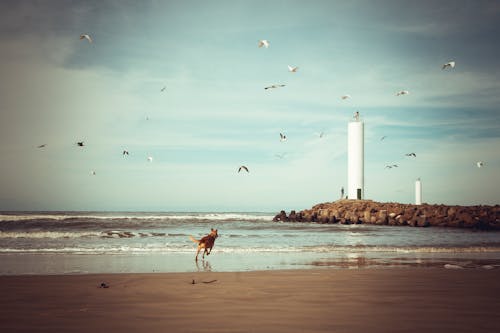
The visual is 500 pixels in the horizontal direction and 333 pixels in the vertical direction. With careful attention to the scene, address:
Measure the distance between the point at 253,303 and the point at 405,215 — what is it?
99.5 feet

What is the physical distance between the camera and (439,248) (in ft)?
50.2

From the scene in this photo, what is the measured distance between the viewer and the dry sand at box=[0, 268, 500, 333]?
4.67m

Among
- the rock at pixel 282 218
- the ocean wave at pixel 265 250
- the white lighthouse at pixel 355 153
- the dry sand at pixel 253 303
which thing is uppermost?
the white lighthouse at pixel 355 153

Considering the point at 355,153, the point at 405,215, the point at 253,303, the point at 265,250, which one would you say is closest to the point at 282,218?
the point at 355,153

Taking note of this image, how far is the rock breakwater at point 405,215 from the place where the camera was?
3195 cm

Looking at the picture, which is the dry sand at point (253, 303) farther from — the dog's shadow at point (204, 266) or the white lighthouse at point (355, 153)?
the white lighthouse at point (355, 153)

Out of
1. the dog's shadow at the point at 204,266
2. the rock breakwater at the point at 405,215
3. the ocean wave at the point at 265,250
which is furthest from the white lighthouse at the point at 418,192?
the dog's shadow at the point at 204,266

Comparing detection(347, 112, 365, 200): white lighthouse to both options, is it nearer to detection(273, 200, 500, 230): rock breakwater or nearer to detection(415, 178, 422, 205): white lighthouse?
detection(273, 200, 500, 230): rock breakwater

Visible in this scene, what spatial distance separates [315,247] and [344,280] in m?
7.65

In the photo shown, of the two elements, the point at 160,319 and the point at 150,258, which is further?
the point at 150,258

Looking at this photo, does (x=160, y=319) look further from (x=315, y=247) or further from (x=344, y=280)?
(x=315, y=247)

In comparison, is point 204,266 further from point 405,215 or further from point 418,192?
point 418,192

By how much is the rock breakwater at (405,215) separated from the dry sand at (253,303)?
83.2ft

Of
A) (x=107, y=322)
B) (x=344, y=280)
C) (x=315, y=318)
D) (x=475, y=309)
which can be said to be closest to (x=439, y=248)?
(x=344, y=280)
